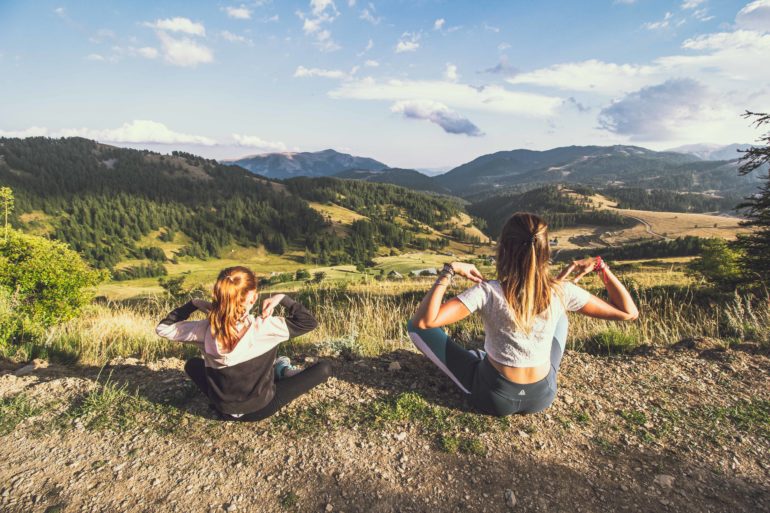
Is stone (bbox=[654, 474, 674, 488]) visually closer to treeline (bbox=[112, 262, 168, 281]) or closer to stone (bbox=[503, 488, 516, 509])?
stone (bbox=[503, 488, 516, 509])

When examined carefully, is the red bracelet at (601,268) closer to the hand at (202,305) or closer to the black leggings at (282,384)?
the black leggings at (282,384)

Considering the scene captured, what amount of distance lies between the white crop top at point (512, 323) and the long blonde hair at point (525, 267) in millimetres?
91

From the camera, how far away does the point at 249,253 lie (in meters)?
179

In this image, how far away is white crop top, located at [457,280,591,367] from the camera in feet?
12.0

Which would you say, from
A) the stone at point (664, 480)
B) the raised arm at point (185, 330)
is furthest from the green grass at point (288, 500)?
the stone at point (664, 480)

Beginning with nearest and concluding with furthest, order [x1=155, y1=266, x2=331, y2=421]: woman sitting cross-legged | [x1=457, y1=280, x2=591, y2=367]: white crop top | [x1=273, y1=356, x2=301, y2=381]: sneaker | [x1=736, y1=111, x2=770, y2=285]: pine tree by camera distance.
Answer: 1. [x1=457, y1=280, x2=591, y2=367]: white crop top
2. [x1=155, y1=266, x2=331, y2=421]: woman sitting cross-legged
3. [x1=273, y1=356, x2=301, y2=381]: sneaker
4. [x1=736, y1=111, x2=770, y2=285]: pine tree

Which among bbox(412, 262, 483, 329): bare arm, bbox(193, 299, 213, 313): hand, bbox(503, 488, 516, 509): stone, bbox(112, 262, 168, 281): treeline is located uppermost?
bbox(412, 262, 483, 329): bare arm

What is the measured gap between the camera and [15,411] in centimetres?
422

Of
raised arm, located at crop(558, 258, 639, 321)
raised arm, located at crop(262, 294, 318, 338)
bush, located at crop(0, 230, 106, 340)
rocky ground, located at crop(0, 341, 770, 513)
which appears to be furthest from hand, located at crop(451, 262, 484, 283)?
bush, located at crop(0, 230, 106, 340)

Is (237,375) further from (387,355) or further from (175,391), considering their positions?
(387,355)

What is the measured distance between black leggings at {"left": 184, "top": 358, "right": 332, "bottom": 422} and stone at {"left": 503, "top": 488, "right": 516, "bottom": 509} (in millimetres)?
2383

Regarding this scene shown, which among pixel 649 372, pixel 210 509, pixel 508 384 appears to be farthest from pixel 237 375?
pixel 649 372

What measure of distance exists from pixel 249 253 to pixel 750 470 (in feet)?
619

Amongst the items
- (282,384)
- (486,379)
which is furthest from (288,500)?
(486,379)
